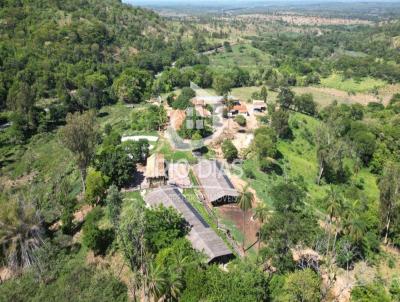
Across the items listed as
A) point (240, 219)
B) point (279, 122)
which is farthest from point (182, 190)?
point (279, 122)

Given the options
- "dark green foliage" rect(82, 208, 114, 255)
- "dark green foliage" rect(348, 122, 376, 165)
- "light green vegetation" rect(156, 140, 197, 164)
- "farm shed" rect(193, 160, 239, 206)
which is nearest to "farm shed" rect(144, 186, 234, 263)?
"farm shed" rect(193, 160, 239, 206)

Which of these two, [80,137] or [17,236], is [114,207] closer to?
[17,236]

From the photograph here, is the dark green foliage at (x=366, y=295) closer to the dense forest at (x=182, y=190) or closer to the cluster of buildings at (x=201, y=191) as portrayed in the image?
the dense forest at (x=182, y=190)

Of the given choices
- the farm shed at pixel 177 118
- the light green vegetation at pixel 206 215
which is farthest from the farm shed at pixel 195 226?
the farm shed at pixel 177 118

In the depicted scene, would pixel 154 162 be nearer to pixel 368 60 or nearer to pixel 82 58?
pixel 82 58

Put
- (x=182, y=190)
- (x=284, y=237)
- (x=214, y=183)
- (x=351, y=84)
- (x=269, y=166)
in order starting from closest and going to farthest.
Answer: (x=284, y=237), (x=182, y=190), (x=214, y=183), (x=269, y=166), (x=351, y=84)

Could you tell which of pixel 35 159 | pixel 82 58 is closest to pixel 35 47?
pixel 82 58

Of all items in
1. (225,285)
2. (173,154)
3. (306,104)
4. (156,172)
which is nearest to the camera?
(225,285)

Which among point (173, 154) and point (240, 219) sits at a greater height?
point (173, 154)
